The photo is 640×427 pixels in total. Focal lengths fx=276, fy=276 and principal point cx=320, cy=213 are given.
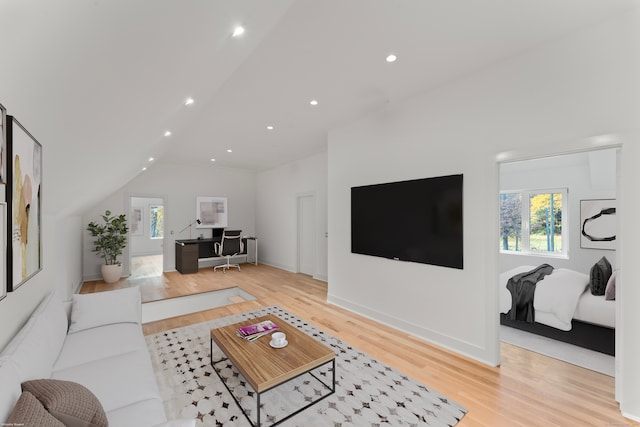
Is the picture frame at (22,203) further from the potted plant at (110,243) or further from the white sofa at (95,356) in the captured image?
the potted plant at (110,243)

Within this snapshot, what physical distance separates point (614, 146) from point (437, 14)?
1.63 metres

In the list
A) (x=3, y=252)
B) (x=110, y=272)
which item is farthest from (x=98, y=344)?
(x=110, y=272)

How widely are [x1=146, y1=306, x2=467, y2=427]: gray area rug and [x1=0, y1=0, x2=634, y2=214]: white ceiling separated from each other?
201 centimetres

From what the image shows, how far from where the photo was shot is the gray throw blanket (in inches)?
126

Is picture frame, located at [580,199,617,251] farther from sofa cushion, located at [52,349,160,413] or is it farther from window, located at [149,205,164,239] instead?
window, located at [149,205,164,239]

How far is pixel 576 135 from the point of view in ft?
7.18

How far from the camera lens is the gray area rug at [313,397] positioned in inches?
76.7

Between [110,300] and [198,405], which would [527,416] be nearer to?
[198,405]

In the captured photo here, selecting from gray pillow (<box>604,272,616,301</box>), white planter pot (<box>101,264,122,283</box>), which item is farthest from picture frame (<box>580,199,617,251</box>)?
white planter pot (<box>101,264,122,283</box>)

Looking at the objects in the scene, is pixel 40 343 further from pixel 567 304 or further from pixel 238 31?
pixel 567 304

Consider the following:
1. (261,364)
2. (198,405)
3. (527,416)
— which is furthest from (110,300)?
(527,416)

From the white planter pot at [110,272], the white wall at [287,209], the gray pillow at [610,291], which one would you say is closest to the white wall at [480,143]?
the gray pillow at [610,291]

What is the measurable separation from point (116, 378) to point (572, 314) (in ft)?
Answer: 13.6

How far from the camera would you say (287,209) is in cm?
719
